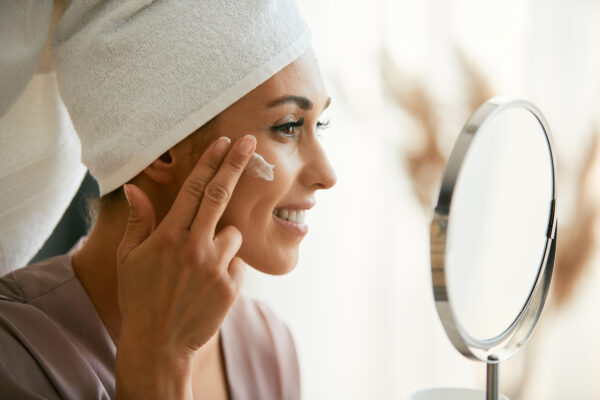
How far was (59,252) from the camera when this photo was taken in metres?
1.69

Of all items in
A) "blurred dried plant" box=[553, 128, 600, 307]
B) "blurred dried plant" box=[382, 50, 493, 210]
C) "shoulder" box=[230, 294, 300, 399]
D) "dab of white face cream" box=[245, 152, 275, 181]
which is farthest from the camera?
"blurred dried plant" box=[382, 50, 493, 210]

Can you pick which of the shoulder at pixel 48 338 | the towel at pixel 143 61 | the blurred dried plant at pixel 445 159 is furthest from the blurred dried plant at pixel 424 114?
the shoulder at pixel 48 338

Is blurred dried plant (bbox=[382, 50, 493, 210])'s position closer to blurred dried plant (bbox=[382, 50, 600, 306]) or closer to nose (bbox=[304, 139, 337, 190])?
blurred dried plant (bbox=[382, 50, 600, 306])

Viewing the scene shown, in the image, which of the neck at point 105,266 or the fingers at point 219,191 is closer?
the fingers at point 219,191

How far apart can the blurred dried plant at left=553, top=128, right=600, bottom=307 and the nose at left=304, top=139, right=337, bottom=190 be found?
2.32 ft

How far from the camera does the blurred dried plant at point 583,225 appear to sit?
1387 mm

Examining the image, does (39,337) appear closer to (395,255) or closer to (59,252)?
(59,252)

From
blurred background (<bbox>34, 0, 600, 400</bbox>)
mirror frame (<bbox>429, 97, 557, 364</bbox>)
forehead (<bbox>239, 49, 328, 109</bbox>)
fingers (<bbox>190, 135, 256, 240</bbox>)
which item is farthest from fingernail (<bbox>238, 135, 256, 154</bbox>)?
blurred background (<bbox>34, 0, 600, 400</bbox>)

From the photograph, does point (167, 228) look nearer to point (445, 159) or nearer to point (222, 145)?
point (222, 145)

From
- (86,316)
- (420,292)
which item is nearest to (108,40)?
(86,316)

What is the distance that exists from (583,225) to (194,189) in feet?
3.22

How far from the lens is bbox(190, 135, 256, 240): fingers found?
0.77 meters

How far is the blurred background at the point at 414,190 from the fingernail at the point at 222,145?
0.86 meters

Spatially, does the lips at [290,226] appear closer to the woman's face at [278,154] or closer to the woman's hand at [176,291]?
the woman's face at [278,154]
